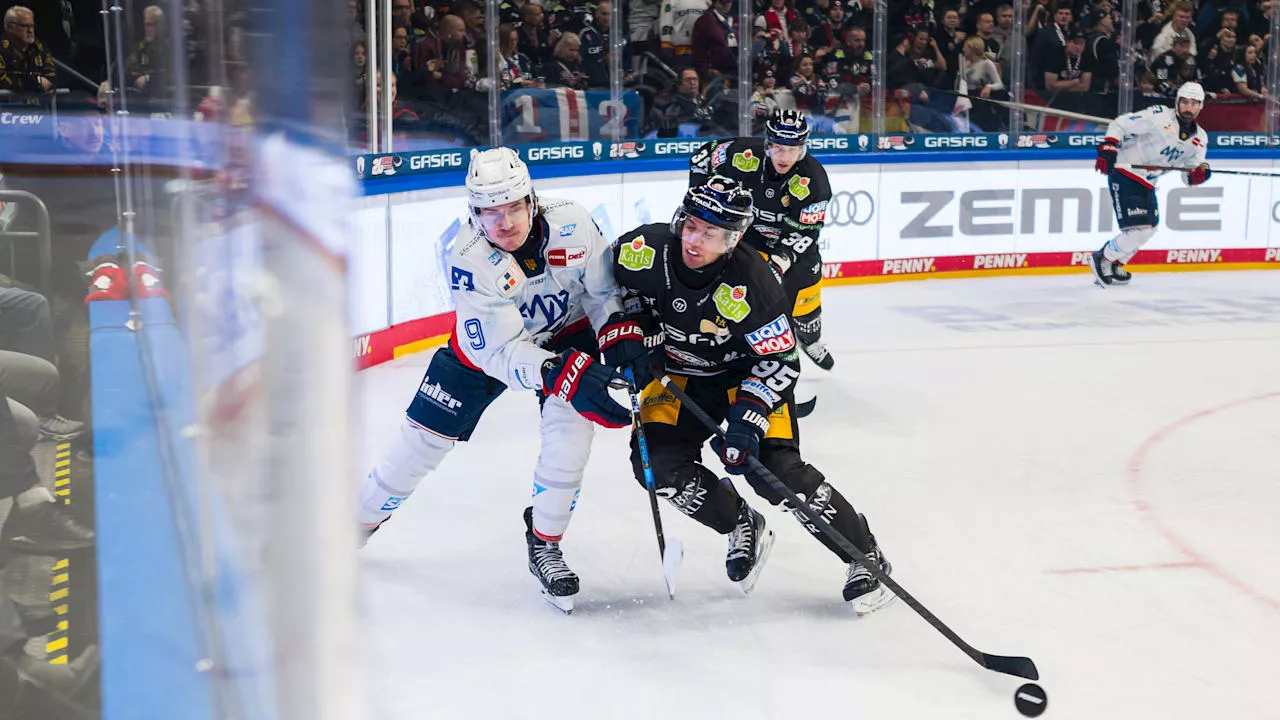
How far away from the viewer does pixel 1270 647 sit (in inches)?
130

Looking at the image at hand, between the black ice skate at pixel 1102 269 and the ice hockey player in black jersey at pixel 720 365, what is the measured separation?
6.83 m

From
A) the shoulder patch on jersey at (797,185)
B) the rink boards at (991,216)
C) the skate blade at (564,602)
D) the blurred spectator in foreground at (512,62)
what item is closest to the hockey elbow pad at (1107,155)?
the rink boards at (991,216)

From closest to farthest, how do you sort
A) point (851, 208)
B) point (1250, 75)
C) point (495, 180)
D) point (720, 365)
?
point (495, 180) → point (720, 365) → point (851, 208) → point (1250, 75)

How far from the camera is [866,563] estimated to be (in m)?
3.40

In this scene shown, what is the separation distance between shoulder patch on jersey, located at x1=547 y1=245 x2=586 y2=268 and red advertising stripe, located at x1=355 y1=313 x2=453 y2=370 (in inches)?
124

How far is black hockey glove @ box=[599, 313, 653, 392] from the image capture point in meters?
3.42

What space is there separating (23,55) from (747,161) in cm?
457

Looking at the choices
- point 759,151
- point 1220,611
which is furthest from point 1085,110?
point 1220,611

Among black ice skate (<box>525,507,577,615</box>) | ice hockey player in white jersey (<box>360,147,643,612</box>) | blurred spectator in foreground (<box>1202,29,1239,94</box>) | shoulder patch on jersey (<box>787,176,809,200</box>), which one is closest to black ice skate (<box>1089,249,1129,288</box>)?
blurred spectator in foreground (<box>1202,29,1239,94</box>)

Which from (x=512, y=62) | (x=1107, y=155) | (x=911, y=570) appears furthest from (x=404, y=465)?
(x=1107, y=155)

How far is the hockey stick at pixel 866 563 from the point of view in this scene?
3.12 metres

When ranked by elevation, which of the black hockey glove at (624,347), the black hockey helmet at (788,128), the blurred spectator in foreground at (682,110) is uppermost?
the blurred spectator in foreground at (682,110)

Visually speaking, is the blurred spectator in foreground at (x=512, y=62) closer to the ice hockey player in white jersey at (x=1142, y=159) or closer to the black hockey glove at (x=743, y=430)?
the ice hockey player in white jersey at (x=1142, y=159)

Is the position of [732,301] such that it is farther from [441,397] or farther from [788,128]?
[788,128]
